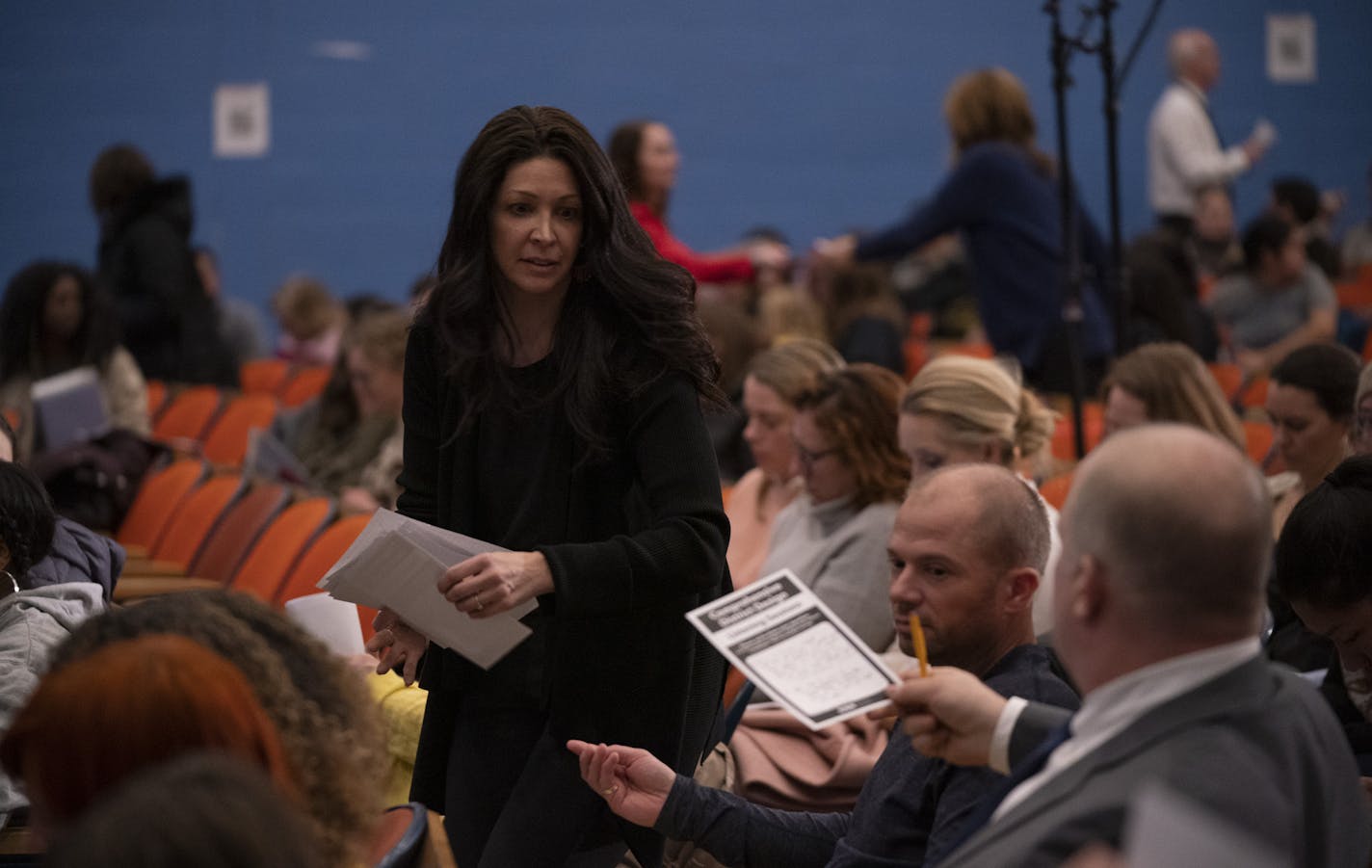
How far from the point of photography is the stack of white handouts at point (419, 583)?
6.48ft

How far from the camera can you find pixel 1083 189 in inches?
426

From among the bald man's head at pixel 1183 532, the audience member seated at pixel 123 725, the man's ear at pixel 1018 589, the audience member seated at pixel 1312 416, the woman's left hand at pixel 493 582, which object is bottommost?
the audience member seated at pixel 1312 416

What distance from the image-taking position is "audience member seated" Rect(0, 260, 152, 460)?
5684 mm

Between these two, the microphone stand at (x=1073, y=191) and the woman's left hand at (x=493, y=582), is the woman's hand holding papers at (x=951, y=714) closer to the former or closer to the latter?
the woman's left hand at (x=493, y=582)

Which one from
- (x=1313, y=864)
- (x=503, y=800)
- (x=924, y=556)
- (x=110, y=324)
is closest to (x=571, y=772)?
(x=503, y=800)

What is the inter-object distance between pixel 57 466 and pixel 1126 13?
7684 millimetres

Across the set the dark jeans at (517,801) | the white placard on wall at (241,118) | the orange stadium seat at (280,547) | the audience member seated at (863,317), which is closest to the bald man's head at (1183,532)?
the dark jeans at (517,801)

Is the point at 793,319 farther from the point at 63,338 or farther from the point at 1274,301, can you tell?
the point at 63,338

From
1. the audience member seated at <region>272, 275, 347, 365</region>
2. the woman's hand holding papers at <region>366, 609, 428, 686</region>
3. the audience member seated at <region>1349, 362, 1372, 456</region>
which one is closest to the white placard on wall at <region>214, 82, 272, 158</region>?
the audience member seated at <region>272, 275, 347, 365</region>

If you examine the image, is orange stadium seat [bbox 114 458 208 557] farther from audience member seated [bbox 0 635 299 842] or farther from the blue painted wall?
the blue painted wall

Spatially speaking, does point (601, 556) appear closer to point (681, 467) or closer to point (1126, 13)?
point (681, 467)

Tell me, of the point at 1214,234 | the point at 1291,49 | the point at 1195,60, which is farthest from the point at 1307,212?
the point at 1291,49

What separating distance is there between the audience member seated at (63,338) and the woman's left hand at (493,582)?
3.96m

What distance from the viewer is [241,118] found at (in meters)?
10.4
